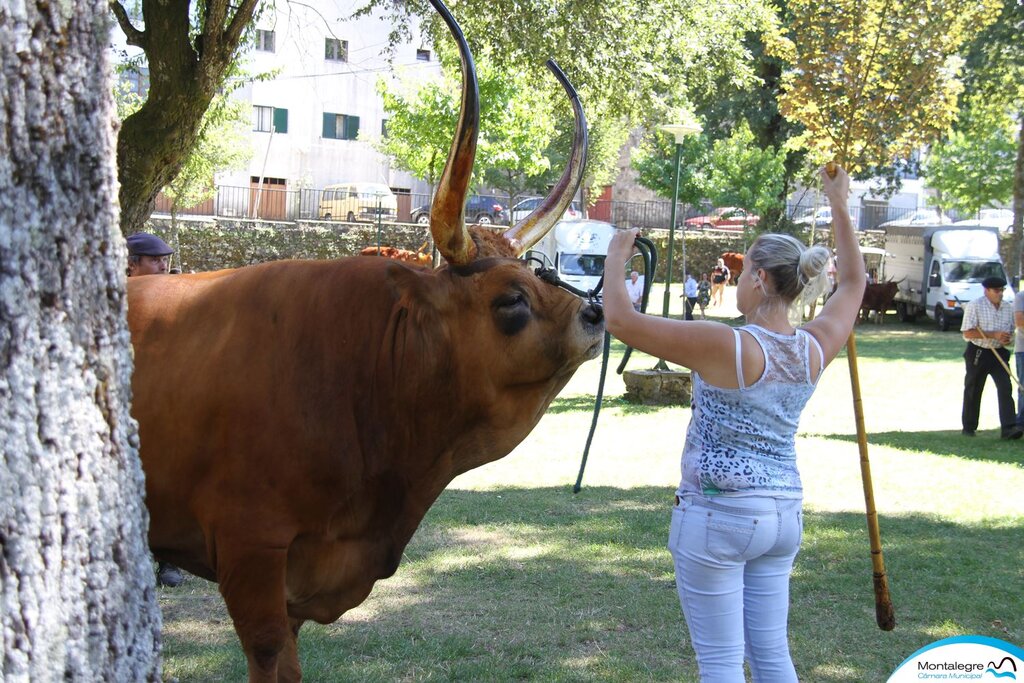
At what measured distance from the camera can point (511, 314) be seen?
3.73 metres

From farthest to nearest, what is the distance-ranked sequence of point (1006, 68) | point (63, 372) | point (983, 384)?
point (1006, 68) < point (983, 384) < point (63, 372)

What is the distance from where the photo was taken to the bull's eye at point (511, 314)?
3.73 m

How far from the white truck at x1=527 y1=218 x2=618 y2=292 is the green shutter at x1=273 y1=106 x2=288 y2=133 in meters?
21.3

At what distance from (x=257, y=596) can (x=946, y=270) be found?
28526mm

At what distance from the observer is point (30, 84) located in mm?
2213

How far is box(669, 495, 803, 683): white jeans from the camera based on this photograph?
11.1ft

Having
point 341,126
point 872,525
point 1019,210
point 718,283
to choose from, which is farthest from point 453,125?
point 872,525

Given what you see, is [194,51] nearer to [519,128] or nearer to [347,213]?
[519,128]

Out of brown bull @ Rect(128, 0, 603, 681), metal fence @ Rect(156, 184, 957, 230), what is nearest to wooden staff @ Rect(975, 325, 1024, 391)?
brown bull @ Rect(128, 0, 603, 681)

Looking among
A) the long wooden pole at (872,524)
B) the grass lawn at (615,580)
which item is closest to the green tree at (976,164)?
the grass lawn at (615,580)

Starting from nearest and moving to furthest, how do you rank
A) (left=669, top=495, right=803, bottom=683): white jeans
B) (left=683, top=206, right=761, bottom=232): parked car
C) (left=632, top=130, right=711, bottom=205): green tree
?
1. (left=669, top=495, right=803, bottom=683): white jeans
2. (left=632, top=130, right=711, bottom=205): green tree
3. (left=683, top=206, right=761, bottom=232): parked car

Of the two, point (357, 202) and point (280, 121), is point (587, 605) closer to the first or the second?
point (357, 202)

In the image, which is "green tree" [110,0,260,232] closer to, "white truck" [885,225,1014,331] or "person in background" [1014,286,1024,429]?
"person in background" [1014,286,1024,429]

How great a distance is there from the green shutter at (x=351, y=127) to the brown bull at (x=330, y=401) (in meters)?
46.9
